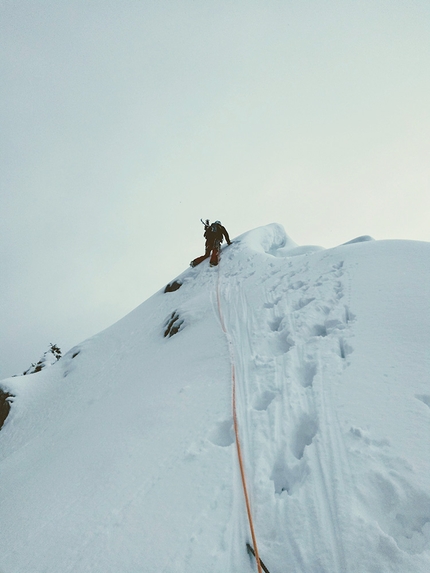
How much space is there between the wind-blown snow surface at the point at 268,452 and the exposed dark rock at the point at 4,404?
3.69 m

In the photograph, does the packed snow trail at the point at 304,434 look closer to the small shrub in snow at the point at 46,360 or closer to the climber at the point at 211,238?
the climber at the point at 211,238

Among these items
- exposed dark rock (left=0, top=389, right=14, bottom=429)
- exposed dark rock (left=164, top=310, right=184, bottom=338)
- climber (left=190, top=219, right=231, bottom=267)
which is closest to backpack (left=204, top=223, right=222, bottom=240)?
climber (left=190, top=219, right=231, bottom=267)

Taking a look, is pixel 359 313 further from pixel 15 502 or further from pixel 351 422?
pixel 15 502

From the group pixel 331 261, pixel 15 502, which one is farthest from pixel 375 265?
pixel 15 502

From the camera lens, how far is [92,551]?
7.03ft

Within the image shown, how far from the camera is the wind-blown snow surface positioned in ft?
6.08

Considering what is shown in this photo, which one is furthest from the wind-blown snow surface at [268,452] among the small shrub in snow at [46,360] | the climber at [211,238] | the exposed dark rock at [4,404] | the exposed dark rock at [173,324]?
the small shrub in snow at [46,360]

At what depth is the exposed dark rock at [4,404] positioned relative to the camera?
8.69 metres

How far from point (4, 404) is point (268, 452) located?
33.2 feet

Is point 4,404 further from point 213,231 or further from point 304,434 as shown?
point 304,434

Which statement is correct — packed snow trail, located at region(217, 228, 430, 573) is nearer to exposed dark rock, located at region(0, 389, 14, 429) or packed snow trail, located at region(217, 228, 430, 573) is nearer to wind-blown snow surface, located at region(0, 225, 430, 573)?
wind-blown snow surface, located at region(0, 225, 430, 573)

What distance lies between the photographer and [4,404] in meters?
8.98

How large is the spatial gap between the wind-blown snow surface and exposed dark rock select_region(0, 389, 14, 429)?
3694 mm

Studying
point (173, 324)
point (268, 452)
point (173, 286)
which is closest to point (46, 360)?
point (173, 286)
